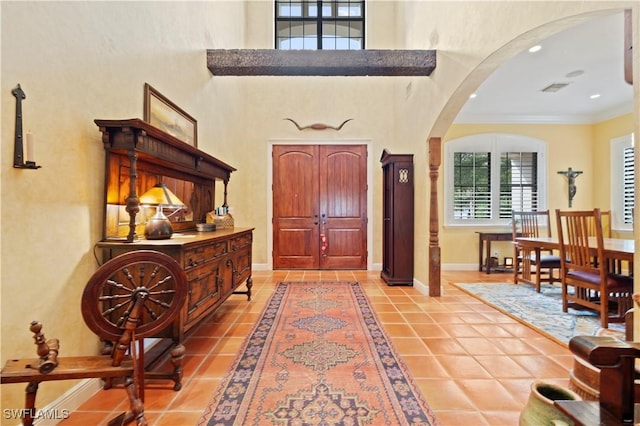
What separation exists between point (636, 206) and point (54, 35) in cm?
288

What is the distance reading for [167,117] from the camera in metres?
2.81

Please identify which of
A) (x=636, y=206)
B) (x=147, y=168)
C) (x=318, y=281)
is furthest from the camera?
(x=318, y=281)

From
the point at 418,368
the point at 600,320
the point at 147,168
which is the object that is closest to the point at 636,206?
the point at 418,368

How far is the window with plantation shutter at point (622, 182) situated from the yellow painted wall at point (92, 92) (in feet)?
13.6

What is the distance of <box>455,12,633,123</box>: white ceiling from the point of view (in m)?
3.25

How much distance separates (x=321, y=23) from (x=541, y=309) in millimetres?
6095

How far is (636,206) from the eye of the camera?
123 centimetres

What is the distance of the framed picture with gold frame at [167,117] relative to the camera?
2.46m

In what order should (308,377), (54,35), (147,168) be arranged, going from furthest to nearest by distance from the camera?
(147,168), (308,377), (54,35)

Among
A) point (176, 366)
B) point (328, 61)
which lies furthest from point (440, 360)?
point (328, 61)

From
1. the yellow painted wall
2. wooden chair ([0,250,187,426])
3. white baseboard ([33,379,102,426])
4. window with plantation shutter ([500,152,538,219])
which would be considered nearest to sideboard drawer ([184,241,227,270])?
wooden chair ([0,250,187,426])

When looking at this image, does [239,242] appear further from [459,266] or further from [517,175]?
[517,175]

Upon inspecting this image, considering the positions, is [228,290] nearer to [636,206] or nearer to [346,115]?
[636,206]

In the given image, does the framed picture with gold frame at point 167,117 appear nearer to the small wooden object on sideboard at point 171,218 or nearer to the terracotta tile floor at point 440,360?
the small wooden object on sideboard at point 171,218
